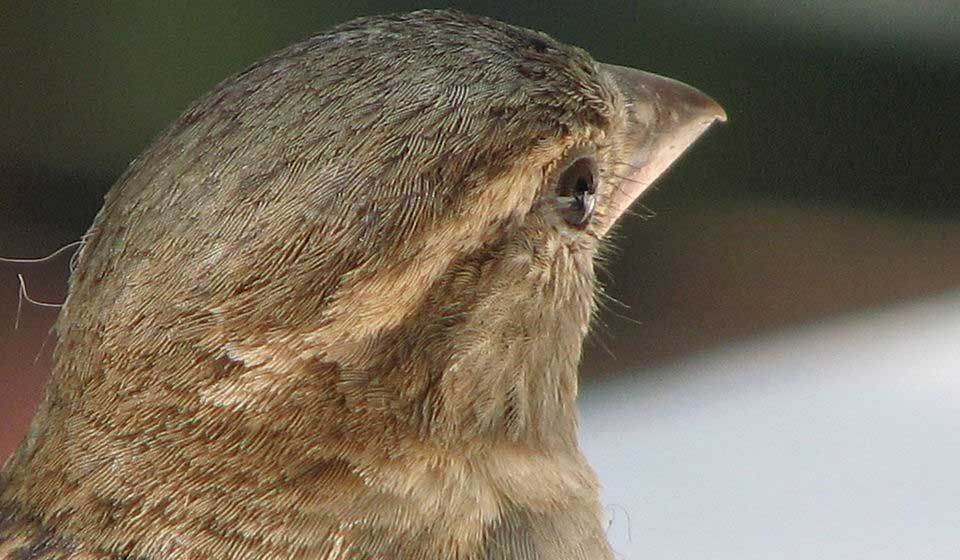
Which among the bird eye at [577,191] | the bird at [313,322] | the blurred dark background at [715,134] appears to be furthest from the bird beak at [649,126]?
the blurred dark background at [715,134]

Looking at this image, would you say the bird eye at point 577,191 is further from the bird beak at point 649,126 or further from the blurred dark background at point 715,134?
the blurred dark background at point 715,134

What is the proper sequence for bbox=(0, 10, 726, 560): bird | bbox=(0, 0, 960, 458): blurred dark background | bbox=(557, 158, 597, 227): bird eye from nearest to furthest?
bbox=(0, 10, 726, 560): bird → bbox=(557, 158, 597, 227): bird eye → bbox=(0, 0, 960, 458): blurred dark background

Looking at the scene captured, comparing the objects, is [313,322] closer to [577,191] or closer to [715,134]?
[577,191]

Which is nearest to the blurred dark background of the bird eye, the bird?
the bird eye

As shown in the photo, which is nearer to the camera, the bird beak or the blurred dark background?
the bird beak

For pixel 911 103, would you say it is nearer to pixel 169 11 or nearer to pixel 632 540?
pixel 632 540

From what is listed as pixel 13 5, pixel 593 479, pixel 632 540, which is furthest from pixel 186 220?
pixel 13 5

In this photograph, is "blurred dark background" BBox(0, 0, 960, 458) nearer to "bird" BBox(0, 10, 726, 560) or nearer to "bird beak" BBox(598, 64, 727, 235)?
"bird beak" BBox(598, 64, 727, 235)
